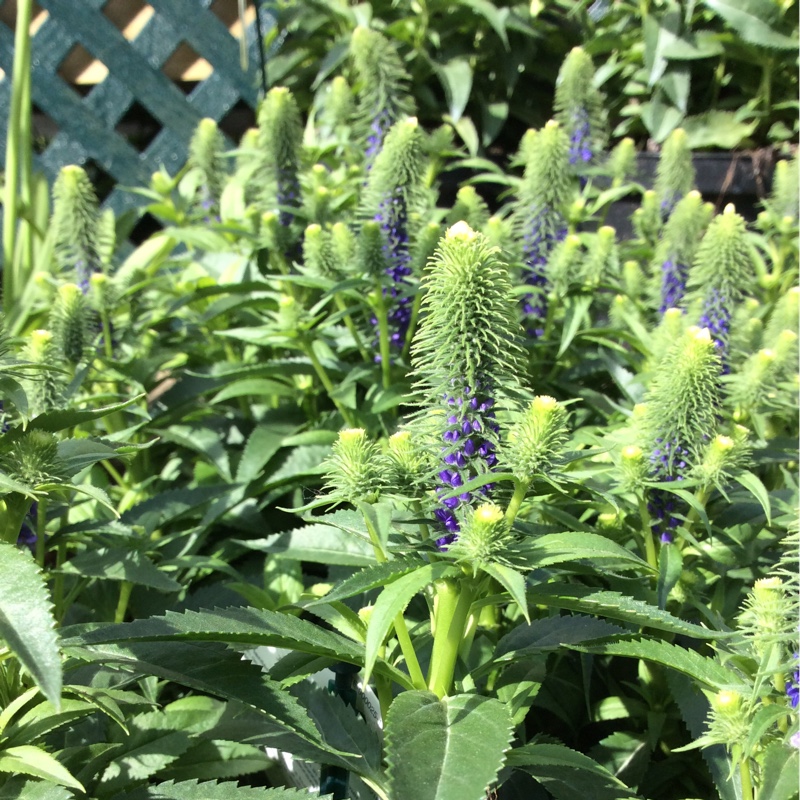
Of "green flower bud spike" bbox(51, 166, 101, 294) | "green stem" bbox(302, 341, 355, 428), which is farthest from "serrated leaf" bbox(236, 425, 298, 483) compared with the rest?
"green flower bud spike" bbox(51, 166, 101, 294)

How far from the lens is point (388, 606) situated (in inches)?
35.4

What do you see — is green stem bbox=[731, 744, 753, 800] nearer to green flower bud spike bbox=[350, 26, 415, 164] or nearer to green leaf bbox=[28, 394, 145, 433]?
green leaf bbox=[28, 394, 145, 433]

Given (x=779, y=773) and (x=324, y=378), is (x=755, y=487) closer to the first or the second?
(x=779, y=773)

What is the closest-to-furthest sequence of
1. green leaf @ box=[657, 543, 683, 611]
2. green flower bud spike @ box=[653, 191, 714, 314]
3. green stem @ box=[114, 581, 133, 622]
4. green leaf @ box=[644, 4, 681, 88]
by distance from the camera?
green leaf @ box=[657, 543, 683, 611], green stem @ box=[114, 581, 133, 622], green flower bud spike @ box=[653, 191, 714, 314], green leaf @ box=[644, 4, 681, 88]

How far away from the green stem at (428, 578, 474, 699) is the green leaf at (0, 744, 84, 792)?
0.43m

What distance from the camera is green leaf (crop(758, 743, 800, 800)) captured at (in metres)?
0.89

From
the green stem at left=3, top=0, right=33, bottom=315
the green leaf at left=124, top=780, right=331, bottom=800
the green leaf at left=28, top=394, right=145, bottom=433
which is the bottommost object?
the green leaf at left=124, top=780, right=331, bottom=800

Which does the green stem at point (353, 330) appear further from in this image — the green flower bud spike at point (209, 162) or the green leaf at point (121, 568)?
the green flower bud spike at point (209, 162)

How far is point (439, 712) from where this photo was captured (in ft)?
3.31

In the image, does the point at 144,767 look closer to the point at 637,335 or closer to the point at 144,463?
the point at 144,463

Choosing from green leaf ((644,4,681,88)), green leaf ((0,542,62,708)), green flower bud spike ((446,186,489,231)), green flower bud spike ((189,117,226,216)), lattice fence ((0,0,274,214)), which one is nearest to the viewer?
green leaf ((0,542,62,708))

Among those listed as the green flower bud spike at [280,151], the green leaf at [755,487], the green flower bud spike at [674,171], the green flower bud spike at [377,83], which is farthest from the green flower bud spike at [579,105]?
the green leaf at [755,487]

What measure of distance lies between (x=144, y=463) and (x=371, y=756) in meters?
0.97

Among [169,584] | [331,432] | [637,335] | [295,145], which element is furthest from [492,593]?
[295,145]
